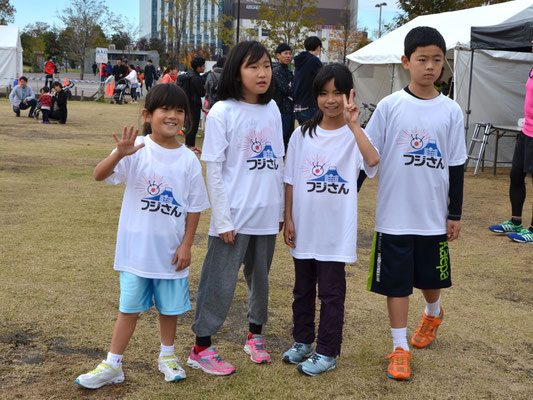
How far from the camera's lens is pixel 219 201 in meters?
2.83

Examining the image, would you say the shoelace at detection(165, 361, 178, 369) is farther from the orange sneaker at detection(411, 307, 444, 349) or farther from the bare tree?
the bare tree

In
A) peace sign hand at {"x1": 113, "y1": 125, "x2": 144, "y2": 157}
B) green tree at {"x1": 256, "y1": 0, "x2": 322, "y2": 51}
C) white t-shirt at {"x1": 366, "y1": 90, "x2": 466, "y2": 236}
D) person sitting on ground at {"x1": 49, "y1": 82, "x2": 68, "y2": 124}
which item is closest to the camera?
peace sign hand at {"x1": 113, "y1": 125, "x2": 144, "y2": 157}

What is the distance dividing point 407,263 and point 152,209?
1.29m

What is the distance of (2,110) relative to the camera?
1909 centimetres

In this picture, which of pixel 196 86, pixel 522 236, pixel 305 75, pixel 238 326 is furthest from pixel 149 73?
pixel 238 326

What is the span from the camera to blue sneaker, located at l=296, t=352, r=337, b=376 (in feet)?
9.63

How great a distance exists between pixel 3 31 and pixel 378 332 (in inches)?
1143

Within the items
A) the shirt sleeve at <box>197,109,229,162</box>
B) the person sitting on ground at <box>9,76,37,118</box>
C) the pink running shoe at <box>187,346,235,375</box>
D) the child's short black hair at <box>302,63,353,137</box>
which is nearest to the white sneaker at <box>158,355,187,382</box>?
the pink running shoe at <box>187,346,235,375</box>

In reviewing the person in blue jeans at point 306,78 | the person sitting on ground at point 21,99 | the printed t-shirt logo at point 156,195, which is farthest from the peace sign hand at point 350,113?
the person sitting on ground at point 21,99

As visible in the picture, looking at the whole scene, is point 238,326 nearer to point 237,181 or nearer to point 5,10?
point 237,181

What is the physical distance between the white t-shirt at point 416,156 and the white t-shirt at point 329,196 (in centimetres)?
19

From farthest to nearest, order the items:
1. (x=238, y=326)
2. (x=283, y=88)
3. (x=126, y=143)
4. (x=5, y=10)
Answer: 1. (x=5, y=10)
2. (x=283, y=88)
3. (x=238, y=326)
4. (x=126, y=143)

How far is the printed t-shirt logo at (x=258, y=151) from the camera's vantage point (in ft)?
9.40

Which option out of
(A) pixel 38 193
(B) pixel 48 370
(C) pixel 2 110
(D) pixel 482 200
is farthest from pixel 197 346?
(C) pixel 2 110
